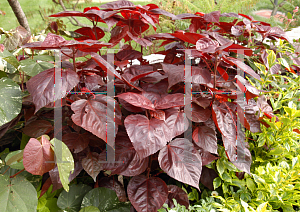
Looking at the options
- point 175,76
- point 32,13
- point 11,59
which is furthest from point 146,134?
point 32,13

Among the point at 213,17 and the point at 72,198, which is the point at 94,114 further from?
the point at 213,17

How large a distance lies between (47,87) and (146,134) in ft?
0.92

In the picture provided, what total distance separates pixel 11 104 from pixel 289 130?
95cm

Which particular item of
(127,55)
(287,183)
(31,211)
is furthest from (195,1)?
Answer: (31,211)

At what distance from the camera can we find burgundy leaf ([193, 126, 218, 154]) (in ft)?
2.28

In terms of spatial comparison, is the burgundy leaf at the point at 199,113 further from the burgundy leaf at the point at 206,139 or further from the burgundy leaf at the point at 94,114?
the burgundy leaf at the point at 94,114

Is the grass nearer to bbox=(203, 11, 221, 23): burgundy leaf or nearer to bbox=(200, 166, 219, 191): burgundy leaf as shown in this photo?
bbox=(203, 11, 221, 23): burgundy leaf

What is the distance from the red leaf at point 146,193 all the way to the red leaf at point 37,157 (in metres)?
0.28

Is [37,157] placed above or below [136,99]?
below

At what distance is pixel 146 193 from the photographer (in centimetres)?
71

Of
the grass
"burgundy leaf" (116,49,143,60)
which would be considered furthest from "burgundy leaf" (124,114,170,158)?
the grass

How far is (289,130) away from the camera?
81 cm

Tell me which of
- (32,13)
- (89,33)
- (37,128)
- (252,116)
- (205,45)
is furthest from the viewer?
(32,13)

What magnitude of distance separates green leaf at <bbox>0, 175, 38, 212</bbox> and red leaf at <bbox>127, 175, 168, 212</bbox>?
0.91 feet
